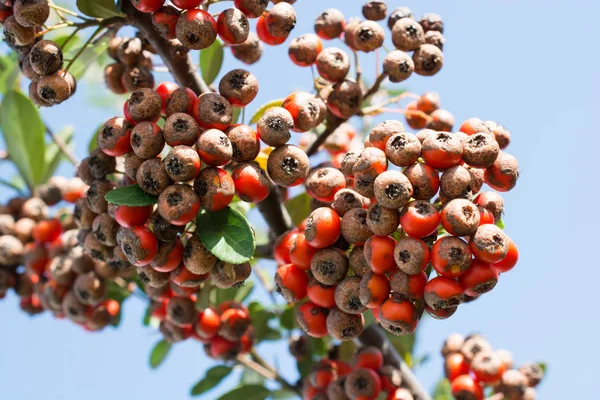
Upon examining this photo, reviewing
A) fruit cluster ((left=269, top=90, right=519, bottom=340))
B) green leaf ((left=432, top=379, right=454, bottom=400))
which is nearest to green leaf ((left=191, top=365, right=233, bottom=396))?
green leaf ((left=432, top=379, right=454, bottom=400))

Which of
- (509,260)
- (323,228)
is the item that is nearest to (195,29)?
(323,228)

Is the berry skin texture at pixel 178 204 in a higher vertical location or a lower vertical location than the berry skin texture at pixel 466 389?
higher

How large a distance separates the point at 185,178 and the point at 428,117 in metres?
1.74

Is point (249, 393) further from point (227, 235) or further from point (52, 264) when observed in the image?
point (227, 235)

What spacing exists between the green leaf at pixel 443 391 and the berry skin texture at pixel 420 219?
2.58 metres

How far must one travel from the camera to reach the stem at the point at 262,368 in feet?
16.2

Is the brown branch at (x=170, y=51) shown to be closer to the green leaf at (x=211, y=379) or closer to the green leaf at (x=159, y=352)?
the green leaf at (x=211, y=379)

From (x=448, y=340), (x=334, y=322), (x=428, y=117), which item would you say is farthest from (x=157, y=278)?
(x=448, y=340)

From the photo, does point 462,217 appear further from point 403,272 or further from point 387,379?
point 387,379

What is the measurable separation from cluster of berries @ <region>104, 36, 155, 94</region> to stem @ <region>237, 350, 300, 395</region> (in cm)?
217

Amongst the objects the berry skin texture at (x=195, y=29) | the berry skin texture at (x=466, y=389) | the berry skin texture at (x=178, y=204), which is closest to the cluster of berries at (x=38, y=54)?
the berry skin texture at (x=195, y=29)

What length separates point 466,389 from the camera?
4469 millimetres

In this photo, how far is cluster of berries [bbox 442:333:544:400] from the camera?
14.8 feet

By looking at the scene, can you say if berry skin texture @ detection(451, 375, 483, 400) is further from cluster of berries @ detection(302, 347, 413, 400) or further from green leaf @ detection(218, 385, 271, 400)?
green leaf @ detection(218, 385, 271, 400)
